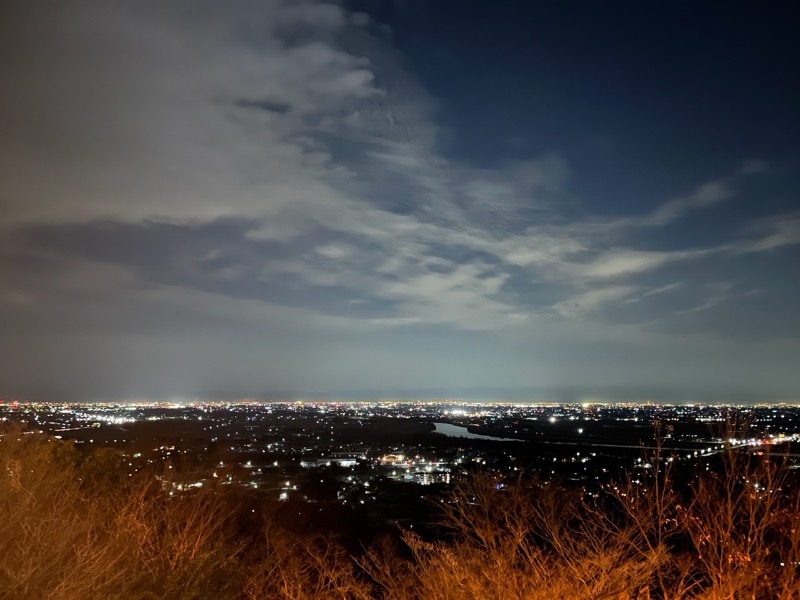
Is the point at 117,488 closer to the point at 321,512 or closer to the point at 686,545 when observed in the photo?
the point at 321,512

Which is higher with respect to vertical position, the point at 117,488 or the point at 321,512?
the point at 117,488

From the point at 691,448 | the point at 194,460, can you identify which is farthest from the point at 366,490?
the point at 691,448

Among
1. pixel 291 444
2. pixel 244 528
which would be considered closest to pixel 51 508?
pixel 244 528

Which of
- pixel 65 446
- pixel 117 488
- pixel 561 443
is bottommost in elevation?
pixel 561 443

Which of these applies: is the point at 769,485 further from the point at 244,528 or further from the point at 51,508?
the point at 244,528

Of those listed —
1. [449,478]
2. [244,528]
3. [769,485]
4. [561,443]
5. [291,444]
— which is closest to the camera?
[769,485]

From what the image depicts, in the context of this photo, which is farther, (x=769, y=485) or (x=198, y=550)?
(x=198, y=550)

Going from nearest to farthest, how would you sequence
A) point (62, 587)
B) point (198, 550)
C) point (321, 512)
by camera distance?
point (62, 587), point (198, 550), point (321, 512)

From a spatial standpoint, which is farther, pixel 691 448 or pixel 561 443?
pixel 561 443

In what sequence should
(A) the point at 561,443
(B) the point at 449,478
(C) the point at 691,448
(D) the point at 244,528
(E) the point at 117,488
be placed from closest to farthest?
(E) the point at 117,488
(D) the point at 244,528
(B) the point at 449,478
(C) the point at 691,448
(A) the point at 561,443
